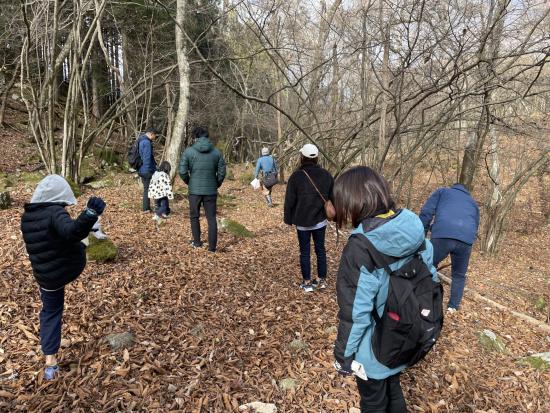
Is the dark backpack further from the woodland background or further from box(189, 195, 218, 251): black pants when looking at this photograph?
box(189, 195, 218, 251): black pants

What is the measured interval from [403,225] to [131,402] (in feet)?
7.65

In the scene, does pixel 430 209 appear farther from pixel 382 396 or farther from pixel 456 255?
pixel 382 396

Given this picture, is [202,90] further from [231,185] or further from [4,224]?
[4,224]

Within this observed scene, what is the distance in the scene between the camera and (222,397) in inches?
114

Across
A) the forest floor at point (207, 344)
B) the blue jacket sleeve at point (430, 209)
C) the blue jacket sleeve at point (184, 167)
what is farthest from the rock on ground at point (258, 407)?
the blue jacket sleeve at point (184, 167)

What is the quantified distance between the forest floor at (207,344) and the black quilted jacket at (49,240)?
0.82 metres

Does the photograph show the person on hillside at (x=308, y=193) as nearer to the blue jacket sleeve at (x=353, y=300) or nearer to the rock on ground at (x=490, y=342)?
the rock on ground at (x=490, y=342)

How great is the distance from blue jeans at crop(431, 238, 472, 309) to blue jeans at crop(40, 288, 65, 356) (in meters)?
3.92

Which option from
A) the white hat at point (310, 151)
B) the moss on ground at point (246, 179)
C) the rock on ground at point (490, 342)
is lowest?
the rock on ground at point (490, 342)

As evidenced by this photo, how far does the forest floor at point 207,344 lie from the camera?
2.88 metres

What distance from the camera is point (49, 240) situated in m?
2.72

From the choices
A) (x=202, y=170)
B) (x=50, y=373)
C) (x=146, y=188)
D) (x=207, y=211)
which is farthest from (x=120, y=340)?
(x=146, y=188)

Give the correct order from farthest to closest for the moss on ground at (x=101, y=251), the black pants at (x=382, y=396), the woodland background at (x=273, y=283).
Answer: the moss on ground at (x=101, y=251), the woodland background at (x=273, y=283), the black pants at (x=382, y=396)

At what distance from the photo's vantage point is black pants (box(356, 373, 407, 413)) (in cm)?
209
